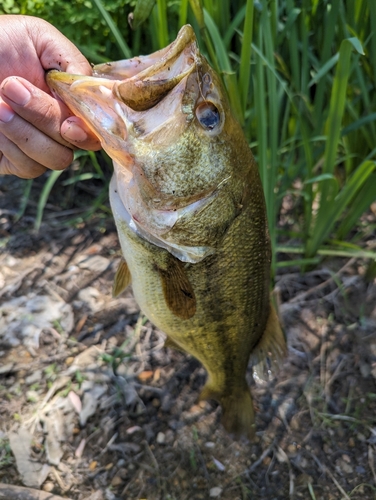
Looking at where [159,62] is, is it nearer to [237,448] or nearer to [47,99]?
[47,99]

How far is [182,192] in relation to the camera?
1047mm

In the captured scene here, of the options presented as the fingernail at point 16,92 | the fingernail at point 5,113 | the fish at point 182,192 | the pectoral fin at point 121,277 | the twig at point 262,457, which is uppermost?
the fingernail at point 16,92

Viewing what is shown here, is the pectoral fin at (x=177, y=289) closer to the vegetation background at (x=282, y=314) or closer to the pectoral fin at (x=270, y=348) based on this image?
the pectoral fin at (x=270, y=348)

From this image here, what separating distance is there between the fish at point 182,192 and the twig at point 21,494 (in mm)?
726

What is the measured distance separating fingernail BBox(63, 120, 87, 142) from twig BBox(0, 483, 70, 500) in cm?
120

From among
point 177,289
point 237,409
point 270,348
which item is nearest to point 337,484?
point 237,409

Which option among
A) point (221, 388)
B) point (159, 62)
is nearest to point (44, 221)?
point (221, 388)

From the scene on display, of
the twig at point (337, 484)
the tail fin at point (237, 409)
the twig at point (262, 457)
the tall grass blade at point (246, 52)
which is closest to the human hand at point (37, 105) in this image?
the tall grass blade at point (246, 52)

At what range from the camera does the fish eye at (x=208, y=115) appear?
990 millimetres

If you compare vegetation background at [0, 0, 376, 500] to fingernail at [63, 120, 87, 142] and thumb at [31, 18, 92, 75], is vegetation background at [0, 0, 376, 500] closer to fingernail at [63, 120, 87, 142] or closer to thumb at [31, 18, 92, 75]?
thumb at [31, 18, 92, 75]

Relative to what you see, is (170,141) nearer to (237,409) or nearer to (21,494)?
(237,409)

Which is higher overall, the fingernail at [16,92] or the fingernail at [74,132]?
the fingernail at [16,92]

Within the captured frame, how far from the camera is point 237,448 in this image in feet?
5.85

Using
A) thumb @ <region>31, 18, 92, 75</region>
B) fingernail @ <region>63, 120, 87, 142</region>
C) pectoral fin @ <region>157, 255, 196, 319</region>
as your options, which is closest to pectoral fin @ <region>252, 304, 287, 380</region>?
pectoral fin @ <region>157, 255, 196, 319</region>
